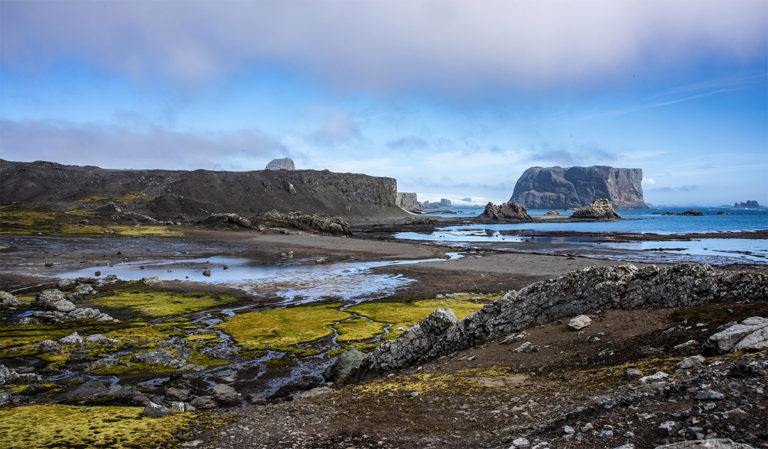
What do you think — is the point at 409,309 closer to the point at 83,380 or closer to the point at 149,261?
the point at 83,380

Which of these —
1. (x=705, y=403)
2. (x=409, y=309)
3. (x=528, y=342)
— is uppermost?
(x=705, y=403)

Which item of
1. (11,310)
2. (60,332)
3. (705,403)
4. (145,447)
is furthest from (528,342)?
(11,310)

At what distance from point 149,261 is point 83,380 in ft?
203

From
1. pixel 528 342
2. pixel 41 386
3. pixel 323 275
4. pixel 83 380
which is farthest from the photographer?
pixel 323 275

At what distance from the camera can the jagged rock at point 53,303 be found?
130ft

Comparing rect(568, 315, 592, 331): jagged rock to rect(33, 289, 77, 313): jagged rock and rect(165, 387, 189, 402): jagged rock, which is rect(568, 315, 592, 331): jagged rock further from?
rect(33, 289, 77, 313): jagged rock

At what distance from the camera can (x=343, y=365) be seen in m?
24.9

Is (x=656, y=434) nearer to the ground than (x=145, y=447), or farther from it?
farther from it

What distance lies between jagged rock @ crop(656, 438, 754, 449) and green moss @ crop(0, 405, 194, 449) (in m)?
12.6

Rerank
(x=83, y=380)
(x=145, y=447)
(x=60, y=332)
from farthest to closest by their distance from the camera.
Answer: (x=60, y=332), (x=83, y=380), (x=145, y=447)

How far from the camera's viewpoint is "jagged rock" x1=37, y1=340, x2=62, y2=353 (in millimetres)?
29117

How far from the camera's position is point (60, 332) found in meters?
33.9

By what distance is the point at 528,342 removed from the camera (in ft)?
59.7

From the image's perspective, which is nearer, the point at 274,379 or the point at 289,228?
the point at 274,379
